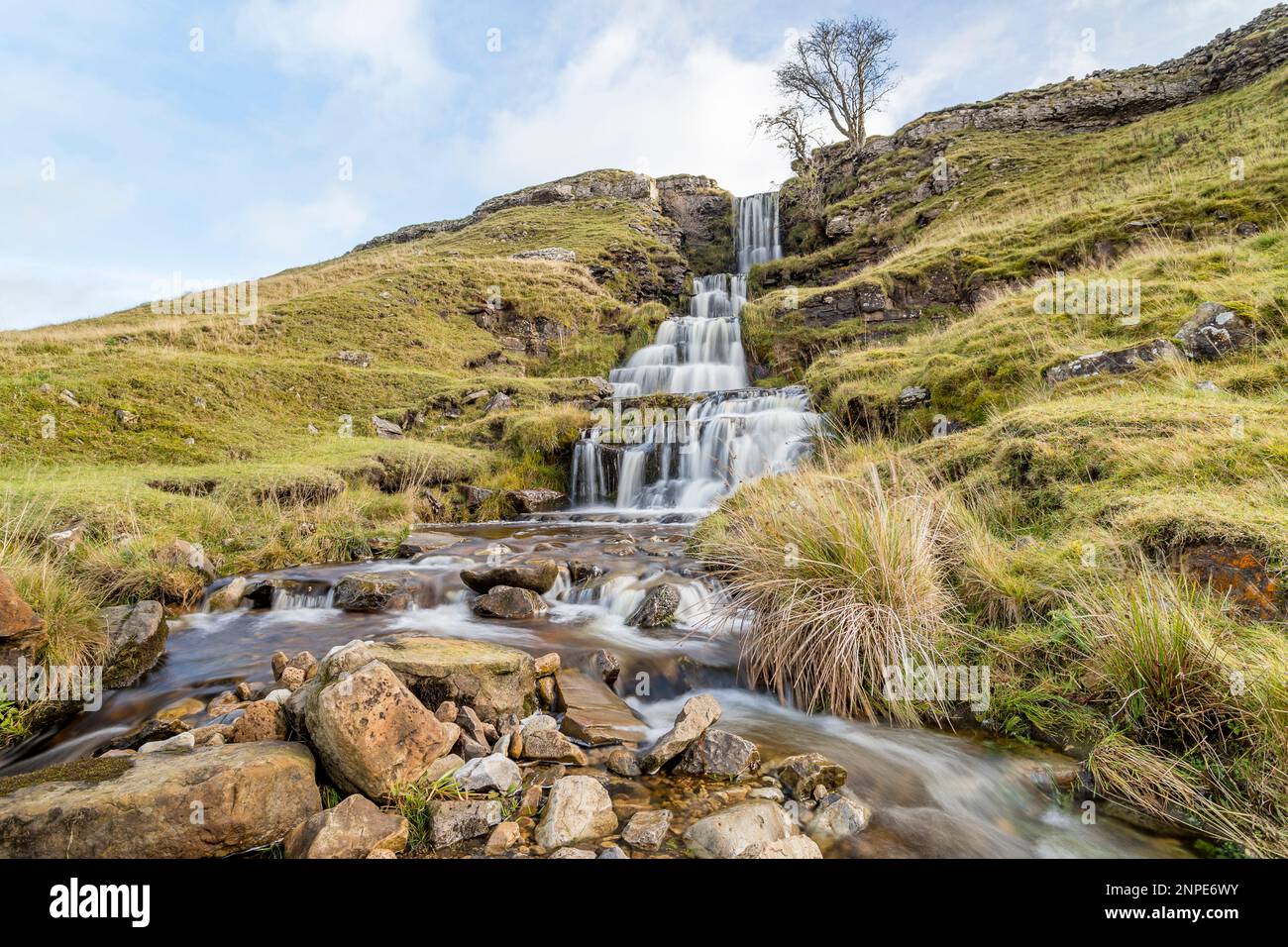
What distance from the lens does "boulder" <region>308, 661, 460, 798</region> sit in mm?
2814

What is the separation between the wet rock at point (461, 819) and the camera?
2.58 metres

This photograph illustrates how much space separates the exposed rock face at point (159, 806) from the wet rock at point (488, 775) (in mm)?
718

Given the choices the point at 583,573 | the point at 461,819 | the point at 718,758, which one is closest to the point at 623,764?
the point at 718,758

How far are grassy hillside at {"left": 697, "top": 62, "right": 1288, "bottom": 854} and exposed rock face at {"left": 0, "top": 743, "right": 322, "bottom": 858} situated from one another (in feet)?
10.6

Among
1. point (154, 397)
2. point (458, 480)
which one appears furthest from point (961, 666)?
point (154, 397)

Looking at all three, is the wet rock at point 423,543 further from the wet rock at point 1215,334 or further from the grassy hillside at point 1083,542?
the wet rock at point 1215,334

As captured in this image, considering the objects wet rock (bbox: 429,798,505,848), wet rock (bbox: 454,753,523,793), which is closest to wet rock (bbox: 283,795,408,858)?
wet rock (bbox: 429,798,505,848)

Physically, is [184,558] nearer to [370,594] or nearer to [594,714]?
[370,594]

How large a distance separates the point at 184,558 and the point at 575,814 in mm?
7001

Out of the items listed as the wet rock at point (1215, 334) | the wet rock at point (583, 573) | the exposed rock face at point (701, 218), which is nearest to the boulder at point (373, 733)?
the wet rock at point (583, 573)

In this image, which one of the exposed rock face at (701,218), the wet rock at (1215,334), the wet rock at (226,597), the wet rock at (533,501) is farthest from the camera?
the exposed rock face at (701,218)

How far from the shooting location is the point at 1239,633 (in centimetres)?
304

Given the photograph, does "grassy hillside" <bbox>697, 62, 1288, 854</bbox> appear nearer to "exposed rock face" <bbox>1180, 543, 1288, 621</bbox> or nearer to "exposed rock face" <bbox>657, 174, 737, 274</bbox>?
"exposed rock face" <bbox>1180, 543, 1288, 621</bbox>
